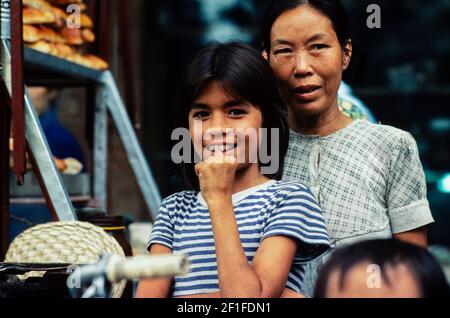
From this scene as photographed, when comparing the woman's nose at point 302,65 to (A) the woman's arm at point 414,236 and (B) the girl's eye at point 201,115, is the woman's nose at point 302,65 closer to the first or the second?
(B) the girl's eye at point 201,115

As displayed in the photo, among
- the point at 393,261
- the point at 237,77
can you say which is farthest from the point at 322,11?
the point at 393,261

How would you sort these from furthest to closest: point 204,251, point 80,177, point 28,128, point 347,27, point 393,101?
point 393,101 → point 80,177 → point 28,128 → point 347,27 → point 204,251

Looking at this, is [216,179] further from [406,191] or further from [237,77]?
[406,191]

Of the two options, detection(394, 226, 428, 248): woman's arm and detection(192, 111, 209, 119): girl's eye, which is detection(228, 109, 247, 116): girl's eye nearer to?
detection(192, 111, 209, 119): girl's eye

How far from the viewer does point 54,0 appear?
14.0 feet

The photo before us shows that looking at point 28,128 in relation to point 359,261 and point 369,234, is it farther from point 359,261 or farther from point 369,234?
point 359,261

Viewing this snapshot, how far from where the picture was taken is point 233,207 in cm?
221

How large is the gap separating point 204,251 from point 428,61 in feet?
17.0

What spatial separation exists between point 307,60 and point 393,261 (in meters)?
1.05

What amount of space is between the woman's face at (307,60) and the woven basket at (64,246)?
73 cm

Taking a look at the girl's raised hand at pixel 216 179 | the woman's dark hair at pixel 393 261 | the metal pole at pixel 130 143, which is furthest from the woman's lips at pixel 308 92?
the metal pole at pixel 130 143

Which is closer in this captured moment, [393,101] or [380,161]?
[380,161]

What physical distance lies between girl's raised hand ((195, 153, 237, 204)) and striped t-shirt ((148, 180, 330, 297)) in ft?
0.49

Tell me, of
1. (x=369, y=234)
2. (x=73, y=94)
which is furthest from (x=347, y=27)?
(x=73, y=94)
